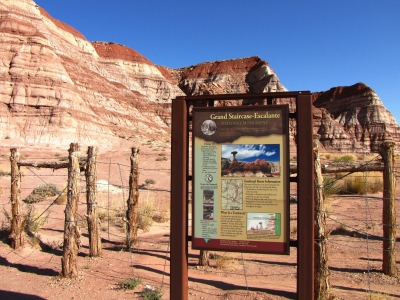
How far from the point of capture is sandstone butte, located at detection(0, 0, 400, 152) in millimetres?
30453

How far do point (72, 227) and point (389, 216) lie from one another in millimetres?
5179

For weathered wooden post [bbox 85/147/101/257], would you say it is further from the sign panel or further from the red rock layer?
the red rock layer

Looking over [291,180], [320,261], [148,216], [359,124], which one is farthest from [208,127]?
[359,124]

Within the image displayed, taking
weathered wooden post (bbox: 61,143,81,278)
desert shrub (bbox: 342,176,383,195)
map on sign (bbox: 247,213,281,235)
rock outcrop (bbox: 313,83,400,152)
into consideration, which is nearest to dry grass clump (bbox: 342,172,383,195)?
desert shrub (bbox: 342,176,383,195)

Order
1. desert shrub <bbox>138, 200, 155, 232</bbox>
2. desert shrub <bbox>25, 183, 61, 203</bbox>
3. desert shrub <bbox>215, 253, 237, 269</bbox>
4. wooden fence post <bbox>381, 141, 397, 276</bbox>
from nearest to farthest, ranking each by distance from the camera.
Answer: wooden fence post <bbox>381, 141, 397, 276</bbox>
desert shrub <bbox>215, 253, 237, 269</bbox>
desert shrub <bbox>138, 200, 155, 232</bbox>
desert shrub <bbox>25, 183, 61, 203</bbox>

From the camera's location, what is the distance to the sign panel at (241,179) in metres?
3.16

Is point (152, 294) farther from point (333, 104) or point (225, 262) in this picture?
point (333, 104)

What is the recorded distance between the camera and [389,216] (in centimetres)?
Result: 545

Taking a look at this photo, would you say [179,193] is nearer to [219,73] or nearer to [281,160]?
[281,160]

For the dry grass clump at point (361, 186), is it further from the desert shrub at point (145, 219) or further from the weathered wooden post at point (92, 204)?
the weathered wooden post at point (92, 204)

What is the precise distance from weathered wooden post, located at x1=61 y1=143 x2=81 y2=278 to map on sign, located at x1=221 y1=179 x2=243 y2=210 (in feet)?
10.9

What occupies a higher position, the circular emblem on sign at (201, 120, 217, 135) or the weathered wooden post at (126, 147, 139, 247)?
the circular emblem on sign at (201, 120, 217, 135)

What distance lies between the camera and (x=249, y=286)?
512cm

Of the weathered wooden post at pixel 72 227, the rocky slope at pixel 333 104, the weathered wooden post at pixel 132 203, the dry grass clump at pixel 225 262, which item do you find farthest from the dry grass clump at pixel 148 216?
the rocky slope at pixel 333 104
